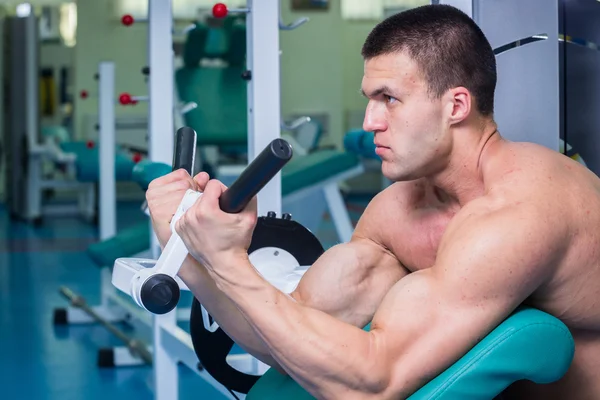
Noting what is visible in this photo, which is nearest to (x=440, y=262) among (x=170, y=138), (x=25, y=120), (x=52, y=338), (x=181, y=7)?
(x=170, y=138)

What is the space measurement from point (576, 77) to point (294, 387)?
0.95 m

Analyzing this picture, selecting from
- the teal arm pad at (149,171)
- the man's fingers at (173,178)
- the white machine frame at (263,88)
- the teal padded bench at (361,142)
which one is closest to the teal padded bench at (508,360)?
the man's fingers at (173,178)

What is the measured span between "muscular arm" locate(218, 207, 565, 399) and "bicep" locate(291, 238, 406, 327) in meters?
0.35

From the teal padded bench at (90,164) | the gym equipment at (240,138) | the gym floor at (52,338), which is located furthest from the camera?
the teal padded bench at (90,164)

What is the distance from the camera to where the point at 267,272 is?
192cm

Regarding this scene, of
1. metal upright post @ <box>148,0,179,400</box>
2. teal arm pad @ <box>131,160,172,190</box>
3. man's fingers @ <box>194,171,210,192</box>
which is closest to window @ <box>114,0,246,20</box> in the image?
metal upright post @ <box>148,0,179,400</box>

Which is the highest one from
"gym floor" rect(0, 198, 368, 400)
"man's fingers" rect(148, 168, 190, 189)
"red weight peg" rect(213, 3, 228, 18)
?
"red weight peg" rect(213, 3, 228, 18)

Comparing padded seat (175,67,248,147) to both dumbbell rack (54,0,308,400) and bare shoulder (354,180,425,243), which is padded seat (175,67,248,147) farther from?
bare shoulder (354,180,425,243)

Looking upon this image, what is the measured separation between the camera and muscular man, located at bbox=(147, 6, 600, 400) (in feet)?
4.23

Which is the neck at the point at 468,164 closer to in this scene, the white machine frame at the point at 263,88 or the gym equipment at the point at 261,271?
the gym equipment at the point at 261,271

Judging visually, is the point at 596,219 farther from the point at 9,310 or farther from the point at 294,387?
the point at 9,310

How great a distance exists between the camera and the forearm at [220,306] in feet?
5.04

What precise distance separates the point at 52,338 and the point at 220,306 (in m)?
2.86

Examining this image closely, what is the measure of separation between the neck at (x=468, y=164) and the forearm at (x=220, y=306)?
424 millimetres
